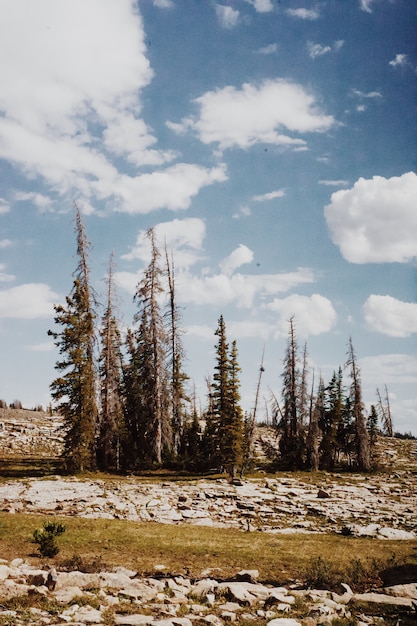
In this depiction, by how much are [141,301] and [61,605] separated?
30094mm

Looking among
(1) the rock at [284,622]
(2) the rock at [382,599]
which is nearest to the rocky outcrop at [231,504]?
(2) the rock at [382,599]

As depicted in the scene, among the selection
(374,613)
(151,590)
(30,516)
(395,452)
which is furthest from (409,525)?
(395,452)

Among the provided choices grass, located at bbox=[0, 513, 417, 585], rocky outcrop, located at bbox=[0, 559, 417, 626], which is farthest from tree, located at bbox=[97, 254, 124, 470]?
rocky outcrop, located at bbox=[0, 559, 417, 626]

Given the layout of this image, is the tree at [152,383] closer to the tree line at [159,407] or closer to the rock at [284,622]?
the tree line at [159,407]

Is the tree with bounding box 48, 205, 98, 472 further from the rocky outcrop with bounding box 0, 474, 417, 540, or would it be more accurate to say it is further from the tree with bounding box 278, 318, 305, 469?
the tree with bounding box 278, 318, 305, 469

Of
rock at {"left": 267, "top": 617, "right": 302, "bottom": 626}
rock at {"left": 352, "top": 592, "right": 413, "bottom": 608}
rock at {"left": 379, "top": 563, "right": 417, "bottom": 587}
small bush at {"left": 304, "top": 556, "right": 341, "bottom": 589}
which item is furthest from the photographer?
rock at {"left": 379, "top": 563, "right": 417, "bottom": 587}

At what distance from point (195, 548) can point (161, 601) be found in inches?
232

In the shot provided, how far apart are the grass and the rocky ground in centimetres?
121

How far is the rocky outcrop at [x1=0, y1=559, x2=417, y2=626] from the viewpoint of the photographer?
7.58m

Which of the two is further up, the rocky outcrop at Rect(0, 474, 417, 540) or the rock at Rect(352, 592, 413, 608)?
the rock at Rect(352, 592, 413, 608)

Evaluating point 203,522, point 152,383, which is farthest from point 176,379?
point 203,522

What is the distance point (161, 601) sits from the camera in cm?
897

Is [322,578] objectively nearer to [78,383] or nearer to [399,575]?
[399,575]

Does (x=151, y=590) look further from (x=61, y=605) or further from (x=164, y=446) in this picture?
(x=164, y=446)
